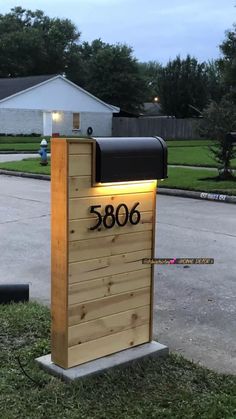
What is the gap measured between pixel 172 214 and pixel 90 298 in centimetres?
685

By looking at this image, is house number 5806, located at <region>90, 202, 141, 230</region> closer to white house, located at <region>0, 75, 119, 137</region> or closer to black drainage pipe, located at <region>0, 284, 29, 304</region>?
black drainage pipe, located at <region>0, 284, 29, 304</region>

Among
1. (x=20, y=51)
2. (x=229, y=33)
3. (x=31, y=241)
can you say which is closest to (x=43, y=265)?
(x=31, y=241)

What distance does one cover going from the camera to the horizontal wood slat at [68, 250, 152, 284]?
3.45 metres

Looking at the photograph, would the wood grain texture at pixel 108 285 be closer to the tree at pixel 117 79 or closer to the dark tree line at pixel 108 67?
the dark tree line at pixel 108 67

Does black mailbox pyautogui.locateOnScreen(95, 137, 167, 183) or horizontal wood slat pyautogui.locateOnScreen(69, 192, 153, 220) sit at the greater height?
black mailbox pyautogui.locateOnScreen(95, 137, 167, 183)

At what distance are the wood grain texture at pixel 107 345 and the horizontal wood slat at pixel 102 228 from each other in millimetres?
678

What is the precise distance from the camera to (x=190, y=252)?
7.21 m

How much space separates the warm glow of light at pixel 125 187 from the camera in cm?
353

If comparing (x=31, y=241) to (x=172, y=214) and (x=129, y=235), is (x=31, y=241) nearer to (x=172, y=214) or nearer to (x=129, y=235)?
(x=172, y=214)

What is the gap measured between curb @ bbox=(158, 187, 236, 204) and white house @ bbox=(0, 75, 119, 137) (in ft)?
91.4

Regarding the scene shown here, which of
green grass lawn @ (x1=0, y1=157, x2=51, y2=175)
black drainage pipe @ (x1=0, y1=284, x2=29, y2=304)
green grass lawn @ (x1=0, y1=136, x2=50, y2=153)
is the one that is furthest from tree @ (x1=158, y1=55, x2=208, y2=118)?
black drainage pipe @ (x1=0, y1=284, x2=29, y2=304)

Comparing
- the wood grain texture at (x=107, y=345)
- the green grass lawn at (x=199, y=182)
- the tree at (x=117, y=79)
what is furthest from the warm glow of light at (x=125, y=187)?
the tree at (x=117, y=79)

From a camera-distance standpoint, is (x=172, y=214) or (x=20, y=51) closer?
(x=172, y=214)

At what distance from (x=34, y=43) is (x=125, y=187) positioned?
64.3m
